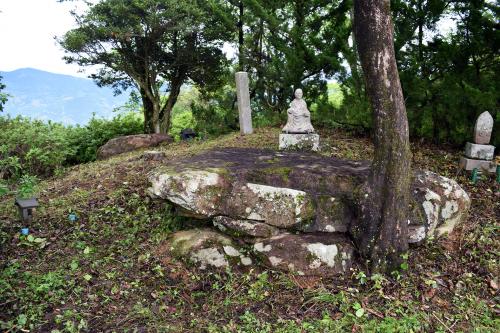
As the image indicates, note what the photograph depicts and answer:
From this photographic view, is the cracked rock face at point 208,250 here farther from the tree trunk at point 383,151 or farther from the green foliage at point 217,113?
the green foliage at point 217,113

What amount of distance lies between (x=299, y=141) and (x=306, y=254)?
295cm

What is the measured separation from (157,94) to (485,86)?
28.8 feet

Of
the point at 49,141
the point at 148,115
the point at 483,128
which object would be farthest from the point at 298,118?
the point at 148,115

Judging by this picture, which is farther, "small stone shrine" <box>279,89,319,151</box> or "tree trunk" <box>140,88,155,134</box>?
"tree trunk" <box>140,88,155,134</box>

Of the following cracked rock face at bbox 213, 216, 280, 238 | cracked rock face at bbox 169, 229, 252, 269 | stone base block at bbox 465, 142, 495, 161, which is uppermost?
stone base block at bbox 465, 142, 495, 161

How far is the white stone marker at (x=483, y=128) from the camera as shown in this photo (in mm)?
6361

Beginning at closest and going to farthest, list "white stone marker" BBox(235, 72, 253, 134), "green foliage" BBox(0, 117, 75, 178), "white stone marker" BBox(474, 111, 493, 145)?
"white stone marker" BBox(474, 111, 493, 145)
"green foliage" BBox(0, 117, 75, 178)
"white stone marker" BBox(235, 72, 253, 134)

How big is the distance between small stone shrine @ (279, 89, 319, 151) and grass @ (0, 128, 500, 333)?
→ 2567 mm

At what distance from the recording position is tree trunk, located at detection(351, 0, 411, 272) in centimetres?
367

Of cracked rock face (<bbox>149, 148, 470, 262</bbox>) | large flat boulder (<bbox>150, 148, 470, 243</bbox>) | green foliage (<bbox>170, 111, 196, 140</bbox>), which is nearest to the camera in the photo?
cracked rock face (<bbox>149, 148, 470, 262</bbox>)

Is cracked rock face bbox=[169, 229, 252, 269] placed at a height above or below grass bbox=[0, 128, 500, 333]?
above

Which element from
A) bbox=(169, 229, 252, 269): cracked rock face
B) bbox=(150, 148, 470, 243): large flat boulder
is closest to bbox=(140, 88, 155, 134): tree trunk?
bbox=(150, 148, 470, 243): large flat boulder

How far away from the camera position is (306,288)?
3812mm

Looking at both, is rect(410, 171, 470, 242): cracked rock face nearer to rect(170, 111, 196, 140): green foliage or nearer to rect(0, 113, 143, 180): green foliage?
rect(0, 113, 143, 180): green foliage
